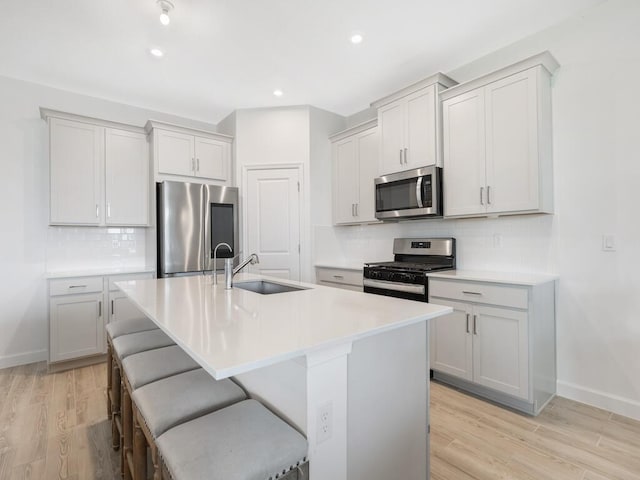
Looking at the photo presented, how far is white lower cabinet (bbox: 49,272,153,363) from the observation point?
3008 mm

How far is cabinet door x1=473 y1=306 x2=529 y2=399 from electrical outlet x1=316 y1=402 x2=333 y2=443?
171 centimetres

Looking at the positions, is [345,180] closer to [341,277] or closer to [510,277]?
[341,277]

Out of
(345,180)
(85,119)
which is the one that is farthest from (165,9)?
(345,180)

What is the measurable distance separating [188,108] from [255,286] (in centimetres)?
274

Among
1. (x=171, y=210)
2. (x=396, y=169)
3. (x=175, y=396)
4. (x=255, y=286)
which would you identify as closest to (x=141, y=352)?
(x=175, y=396)

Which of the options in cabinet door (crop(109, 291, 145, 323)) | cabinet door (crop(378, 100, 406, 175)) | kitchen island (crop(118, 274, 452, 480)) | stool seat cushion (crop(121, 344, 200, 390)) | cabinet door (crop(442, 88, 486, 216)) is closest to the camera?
kitchen island (crop(118, 274, 452, 480))

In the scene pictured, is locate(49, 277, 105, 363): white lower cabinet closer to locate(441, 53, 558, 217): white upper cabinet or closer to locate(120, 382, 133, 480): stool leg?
locate(120, 382, 133, 480): stool leg

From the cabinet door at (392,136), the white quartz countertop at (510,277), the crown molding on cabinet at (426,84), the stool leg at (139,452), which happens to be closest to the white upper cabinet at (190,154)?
the cabinet door at (392,136)

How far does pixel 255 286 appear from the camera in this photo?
2.44 meters

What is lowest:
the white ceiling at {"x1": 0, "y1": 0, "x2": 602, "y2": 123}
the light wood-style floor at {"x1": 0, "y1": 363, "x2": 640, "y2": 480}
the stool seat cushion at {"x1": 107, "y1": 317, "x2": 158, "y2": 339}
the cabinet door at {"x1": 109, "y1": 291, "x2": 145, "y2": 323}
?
the light wood-style floor at {"x1": 0, "y1": 363, "x2": 640, "y2": 480}

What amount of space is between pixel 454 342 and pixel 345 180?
219cm

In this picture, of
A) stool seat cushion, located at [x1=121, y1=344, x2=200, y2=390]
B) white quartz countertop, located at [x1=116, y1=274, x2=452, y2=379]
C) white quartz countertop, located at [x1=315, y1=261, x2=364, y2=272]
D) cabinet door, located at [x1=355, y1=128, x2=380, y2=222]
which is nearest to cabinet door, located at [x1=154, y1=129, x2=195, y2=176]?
white quartz countertop, located at [x1=315, y1=261, x2=364, y2=272]

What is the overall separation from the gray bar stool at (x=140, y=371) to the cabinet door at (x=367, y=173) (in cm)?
251

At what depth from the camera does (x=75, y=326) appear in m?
3.10
